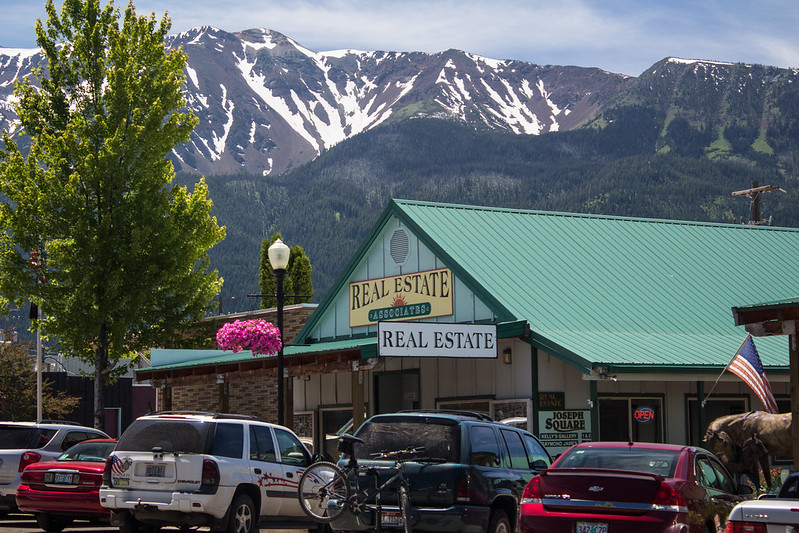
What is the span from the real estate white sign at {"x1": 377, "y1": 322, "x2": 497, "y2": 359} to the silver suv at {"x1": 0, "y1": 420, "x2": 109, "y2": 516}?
573 cm

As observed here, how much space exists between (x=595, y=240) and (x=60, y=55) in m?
13.6

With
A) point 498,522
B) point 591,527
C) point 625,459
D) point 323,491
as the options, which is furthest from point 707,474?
point 323,491

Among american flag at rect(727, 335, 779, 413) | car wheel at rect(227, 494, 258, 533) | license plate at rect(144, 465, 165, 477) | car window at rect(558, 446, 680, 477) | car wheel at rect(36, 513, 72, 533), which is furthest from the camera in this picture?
american flag at rect(727, 335, 779, 413)

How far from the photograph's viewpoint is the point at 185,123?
25875 millimetres

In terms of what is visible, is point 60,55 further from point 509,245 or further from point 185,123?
point 509,245

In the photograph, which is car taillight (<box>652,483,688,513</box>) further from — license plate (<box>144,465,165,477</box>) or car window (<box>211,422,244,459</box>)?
license plate (<box>144,465,165,477</box>)

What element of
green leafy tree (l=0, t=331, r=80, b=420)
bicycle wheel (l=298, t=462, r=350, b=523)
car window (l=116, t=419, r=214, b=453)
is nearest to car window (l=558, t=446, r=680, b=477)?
bicycle wheel (l=298, t=462, r=350, b=523)

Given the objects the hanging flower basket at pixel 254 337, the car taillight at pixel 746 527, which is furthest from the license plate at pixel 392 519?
the hanging flower basket at pixel 254 337

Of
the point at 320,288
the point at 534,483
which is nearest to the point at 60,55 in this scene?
the point at 534,483

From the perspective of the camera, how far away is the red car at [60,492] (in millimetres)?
16344

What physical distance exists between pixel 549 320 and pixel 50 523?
11.3 metres

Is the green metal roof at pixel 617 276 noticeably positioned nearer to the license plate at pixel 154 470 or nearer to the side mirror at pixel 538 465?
the side mirror at pixel 538 465

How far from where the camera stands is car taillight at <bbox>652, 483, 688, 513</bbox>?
1156 centimetres

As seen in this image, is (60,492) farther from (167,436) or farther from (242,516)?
(242,516)
